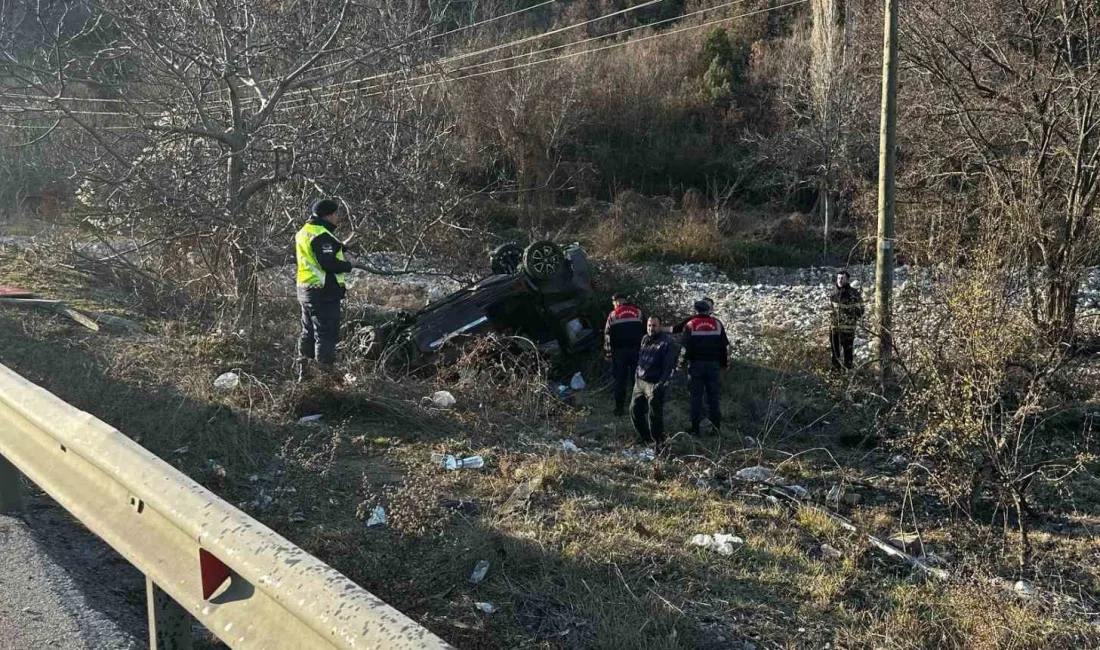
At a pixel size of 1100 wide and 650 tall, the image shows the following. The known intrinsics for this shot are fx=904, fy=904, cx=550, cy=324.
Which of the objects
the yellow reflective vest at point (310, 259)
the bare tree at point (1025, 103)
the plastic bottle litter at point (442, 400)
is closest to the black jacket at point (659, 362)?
the plastic bottle litter at point (442, 400)

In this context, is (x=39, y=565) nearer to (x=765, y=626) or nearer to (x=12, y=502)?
(x=12, y=502)

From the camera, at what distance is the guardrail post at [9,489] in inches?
162

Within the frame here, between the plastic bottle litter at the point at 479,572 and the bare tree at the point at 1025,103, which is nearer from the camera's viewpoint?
the plastic bottle litter at the point at 479,572

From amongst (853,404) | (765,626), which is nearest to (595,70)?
(853,404)

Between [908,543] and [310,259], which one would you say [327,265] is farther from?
[908,543]

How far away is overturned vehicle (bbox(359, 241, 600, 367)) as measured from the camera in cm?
905

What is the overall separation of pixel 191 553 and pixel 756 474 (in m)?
5.24

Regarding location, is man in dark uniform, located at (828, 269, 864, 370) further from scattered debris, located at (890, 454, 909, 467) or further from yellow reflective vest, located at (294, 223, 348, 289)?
yellow reflective vest, located at (294, 223, 348, 289)

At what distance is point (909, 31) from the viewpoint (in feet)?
38.1

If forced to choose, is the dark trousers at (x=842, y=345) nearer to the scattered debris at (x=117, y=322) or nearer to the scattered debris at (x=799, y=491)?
the scattered debris at (x=799, y=491)

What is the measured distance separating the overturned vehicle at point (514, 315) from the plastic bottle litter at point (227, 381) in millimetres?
1621

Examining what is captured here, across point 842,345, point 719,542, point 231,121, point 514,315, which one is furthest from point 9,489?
point 842,345

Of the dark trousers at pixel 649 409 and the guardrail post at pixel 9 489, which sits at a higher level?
the guardrail post at pixel 9 489

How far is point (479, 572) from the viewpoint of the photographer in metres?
4.39
